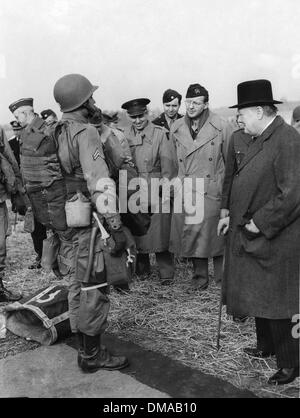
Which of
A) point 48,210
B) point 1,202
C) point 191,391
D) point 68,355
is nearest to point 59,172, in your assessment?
point 48,210

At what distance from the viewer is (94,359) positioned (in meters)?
3.84

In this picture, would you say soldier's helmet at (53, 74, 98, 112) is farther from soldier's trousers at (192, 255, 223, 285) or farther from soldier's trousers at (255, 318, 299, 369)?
soldier's trousers at (192, 255, 223, 285)

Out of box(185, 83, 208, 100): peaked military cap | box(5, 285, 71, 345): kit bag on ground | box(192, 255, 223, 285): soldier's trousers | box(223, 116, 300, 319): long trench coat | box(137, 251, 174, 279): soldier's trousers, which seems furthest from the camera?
box(137, 251, 174, 279): soldier's trousers

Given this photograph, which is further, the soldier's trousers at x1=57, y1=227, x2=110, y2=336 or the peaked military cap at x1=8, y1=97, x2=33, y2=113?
the peaked military cap at x1=8, y1=97, x2=33, y2=113

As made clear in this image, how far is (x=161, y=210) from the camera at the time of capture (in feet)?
20.2

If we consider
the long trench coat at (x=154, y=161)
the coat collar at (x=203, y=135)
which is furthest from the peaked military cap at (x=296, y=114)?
the long trench coat at (x=154, y=161)

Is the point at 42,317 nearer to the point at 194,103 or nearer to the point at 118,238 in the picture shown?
the point at 118,238

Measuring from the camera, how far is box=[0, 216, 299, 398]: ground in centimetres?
376

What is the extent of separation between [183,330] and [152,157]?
223 centimetres

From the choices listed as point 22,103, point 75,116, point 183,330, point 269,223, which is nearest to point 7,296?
point 183,330

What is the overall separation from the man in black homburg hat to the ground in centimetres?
31

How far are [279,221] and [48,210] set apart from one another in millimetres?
1762

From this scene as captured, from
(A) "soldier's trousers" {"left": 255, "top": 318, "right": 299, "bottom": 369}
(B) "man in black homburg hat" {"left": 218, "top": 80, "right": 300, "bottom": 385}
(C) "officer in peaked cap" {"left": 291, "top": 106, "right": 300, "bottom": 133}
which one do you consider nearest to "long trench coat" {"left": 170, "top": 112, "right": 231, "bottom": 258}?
(C) "officer in peaked cap" {"left": 291, "top": 106, "right": 300, "bottom": 133}

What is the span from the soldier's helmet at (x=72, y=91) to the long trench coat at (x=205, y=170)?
86.8 inches
